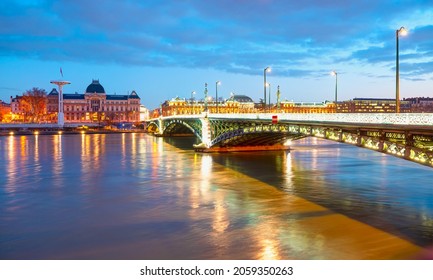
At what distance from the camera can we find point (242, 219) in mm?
26234

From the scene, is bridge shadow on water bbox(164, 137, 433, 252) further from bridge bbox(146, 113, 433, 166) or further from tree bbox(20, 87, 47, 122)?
tree bbox(20, 87, 47, 122)

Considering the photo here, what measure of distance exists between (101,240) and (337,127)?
55.4 feet

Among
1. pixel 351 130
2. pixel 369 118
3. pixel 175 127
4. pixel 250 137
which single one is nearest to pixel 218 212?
pixel 351 130

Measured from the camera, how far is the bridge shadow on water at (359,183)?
992 inches

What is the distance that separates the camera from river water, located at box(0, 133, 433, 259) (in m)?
20.7

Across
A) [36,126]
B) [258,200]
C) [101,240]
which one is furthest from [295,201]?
[36,126]

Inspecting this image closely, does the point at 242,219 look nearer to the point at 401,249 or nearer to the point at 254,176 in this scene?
the point at 401,249

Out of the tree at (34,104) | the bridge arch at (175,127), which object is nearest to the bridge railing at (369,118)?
the bridge arch at (175,127)

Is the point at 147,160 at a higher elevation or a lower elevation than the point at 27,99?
lower

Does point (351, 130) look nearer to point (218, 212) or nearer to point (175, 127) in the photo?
point (218, 212)

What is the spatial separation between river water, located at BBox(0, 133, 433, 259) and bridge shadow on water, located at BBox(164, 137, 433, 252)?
0.09 m

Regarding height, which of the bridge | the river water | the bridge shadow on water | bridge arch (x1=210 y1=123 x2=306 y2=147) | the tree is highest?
the tree

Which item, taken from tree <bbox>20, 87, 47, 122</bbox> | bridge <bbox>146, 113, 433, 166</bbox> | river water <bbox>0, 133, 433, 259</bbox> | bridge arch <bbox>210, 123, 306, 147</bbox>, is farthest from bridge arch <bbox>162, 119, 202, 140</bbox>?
tree <bbox>20, 87, 47, 122</bbox>

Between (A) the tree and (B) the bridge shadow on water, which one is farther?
(A) the tree
